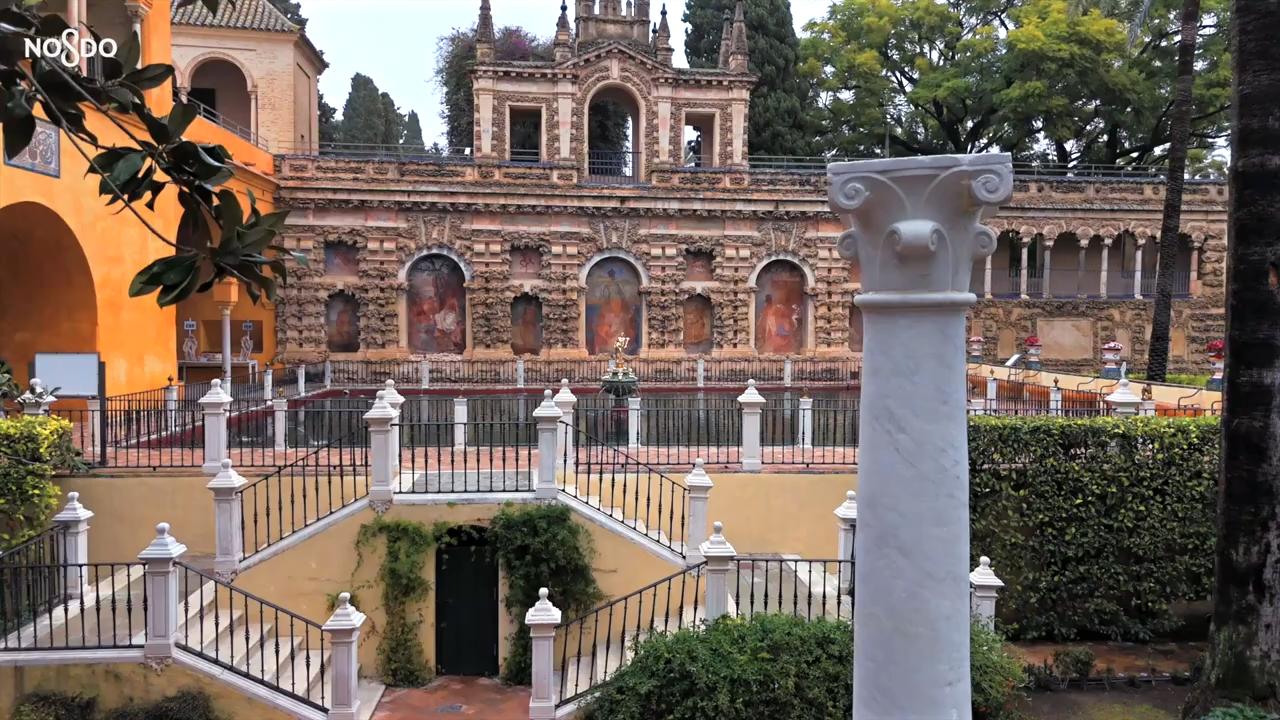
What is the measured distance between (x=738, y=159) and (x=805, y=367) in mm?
8198

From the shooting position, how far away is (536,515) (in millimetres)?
10523

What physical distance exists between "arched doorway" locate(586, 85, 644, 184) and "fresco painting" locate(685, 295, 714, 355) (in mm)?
5165

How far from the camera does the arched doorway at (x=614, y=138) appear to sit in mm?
32438

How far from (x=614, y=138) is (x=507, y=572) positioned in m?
33.6

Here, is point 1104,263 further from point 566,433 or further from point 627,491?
point 566,433

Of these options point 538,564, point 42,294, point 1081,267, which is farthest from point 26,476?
point 1081,267

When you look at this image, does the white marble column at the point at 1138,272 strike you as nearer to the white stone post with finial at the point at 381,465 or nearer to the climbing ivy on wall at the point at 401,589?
the climbing ivy on wall at the point at 401,589

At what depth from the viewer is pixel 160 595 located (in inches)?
341

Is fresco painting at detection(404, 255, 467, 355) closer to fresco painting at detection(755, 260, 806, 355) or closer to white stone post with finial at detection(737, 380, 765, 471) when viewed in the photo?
fresco painting at detection(755, 260, 806, 355)

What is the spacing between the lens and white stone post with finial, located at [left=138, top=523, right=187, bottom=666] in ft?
28.2

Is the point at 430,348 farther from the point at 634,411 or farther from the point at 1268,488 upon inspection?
the point at 1268,488

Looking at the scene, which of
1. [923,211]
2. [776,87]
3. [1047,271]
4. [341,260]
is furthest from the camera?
[776,87]

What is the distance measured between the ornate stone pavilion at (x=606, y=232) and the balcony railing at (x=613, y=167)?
157 mm

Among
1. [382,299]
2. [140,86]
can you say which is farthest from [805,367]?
[140,86]
